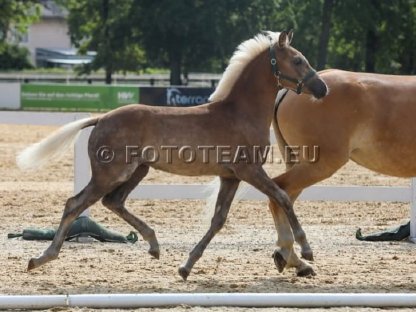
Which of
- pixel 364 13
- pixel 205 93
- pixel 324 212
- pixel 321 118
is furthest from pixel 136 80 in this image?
pixel 321 118

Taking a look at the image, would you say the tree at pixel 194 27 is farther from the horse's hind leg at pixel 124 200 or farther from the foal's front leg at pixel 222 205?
the foal's front leg at pixel 222 205

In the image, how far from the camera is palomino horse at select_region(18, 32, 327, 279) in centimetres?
684

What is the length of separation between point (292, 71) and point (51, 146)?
6.59ft

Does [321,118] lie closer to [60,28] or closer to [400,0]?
[400,0]

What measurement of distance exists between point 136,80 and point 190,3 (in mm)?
5872

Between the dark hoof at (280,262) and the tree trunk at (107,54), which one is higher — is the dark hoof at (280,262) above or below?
below

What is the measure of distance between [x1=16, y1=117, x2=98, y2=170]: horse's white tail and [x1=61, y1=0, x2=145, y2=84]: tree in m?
36.6

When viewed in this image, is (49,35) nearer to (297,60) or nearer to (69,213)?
(297,60)

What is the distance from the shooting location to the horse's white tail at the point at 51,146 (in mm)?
6994

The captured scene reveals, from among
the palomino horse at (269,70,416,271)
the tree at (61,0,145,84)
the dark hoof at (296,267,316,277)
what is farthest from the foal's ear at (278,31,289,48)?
the tree at (61,0,145,84)

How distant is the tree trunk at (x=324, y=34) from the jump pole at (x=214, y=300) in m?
32.8

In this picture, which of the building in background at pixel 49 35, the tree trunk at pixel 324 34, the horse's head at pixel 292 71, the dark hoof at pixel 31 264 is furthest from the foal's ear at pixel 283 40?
the building in background at pixel 49 35

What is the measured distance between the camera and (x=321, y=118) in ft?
25.1

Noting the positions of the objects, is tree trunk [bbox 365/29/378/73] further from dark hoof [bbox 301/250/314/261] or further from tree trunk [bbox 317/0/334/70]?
dark hoof [bbox 301/250/314/261]
